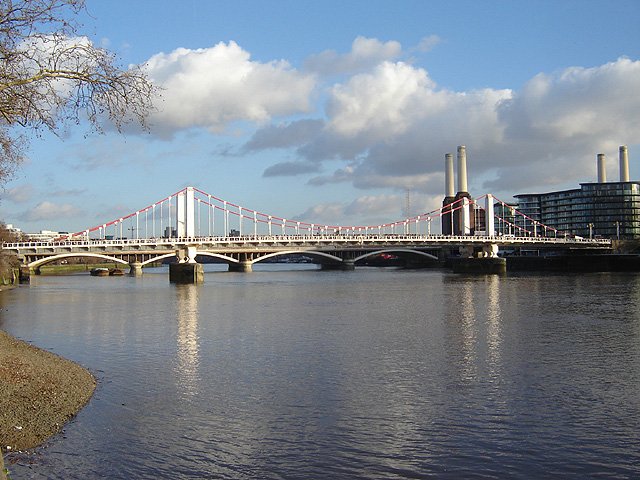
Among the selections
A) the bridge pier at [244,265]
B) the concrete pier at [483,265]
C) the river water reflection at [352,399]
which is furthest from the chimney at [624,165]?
the river water reflection at [352,399]

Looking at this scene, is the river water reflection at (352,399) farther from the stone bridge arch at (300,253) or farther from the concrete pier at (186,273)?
the stone bridge arch at (300,253)

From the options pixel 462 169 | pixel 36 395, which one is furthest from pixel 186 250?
pixel 462 169

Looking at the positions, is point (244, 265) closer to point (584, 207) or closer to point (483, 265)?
point (483, 265)

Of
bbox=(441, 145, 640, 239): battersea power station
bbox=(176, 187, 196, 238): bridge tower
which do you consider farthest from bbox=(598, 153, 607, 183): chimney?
bbox=(176, 187, 196, 238): bridge tower

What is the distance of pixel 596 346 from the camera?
1894 centimetres

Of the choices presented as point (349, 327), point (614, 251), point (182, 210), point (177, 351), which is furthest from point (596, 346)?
point (614, 251)

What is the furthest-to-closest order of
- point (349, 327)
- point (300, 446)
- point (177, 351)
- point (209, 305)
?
point (209, 305) < point (349, 327) < point (177, 351) < point (300, 446)

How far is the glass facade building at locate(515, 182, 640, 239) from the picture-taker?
121 m

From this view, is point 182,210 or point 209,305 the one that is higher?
point 182,210

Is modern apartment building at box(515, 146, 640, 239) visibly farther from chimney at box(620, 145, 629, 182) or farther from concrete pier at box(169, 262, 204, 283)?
concrete pier at box(169, 262, 204, 283)

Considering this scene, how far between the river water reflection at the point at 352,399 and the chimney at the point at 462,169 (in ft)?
348

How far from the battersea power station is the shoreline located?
101 m

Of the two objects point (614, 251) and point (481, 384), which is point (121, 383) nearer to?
point (481, 384)

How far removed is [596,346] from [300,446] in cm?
1201
